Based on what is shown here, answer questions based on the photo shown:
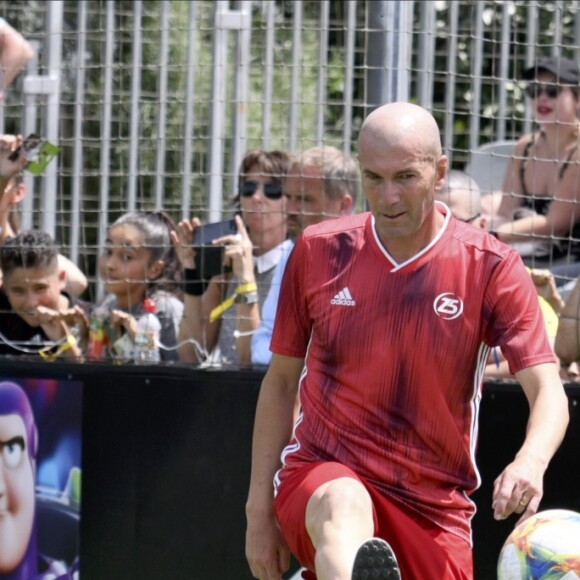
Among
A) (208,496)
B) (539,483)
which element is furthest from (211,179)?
(539,483)

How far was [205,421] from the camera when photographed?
5852 mm

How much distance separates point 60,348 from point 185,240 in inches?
33.6

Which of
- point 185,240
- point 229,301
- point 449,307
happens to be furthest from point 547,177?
point 449,307

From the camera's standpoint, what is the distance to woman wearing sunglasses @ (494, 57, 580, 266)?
6.05m

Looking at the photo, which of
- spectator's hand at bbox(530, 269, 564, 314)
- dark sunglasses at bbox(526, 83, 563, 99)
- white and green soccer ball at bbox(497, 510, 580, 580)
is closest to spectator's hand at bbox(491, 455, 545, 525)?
white and green soccer ball at bbox(497, 510, 580, 580)

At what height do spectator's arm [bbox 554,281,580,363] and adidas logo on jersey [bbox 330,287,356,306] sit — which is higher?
adidas logo on jersey [bbox 330,287,356,306]

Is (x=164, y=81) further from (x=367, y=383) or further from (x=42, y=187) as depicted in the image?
(x=367, y=383)

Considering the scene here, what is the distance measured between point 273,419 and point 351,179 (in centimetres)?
186

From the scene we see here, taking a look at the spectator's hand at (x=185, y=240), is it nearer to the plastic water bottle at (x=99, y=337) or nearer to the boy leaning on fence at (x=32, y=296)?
the plastic water bottle at (x=99, y=337)

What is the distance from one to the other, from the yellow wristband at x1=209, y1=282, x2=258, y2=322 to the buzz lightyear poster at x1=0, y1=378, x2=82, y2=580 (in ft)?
2.34

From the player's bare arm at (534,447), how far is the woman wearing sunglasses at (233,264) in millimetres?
2106

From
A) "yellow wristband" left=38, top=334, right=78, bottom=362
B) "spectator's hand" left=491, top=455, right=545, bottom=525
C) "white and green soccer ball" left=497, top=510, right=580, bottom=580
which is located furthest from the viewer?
"yellow wristband" left=38, top=334, right=78, bottom=362

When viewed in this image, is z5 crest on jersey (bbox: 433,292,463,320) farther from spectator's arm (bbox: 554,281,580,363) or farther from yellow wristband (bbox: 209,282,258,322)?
yellow wristband (bbox: 209,282,258,322)

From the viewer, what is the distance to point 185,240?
6086 millimetres
